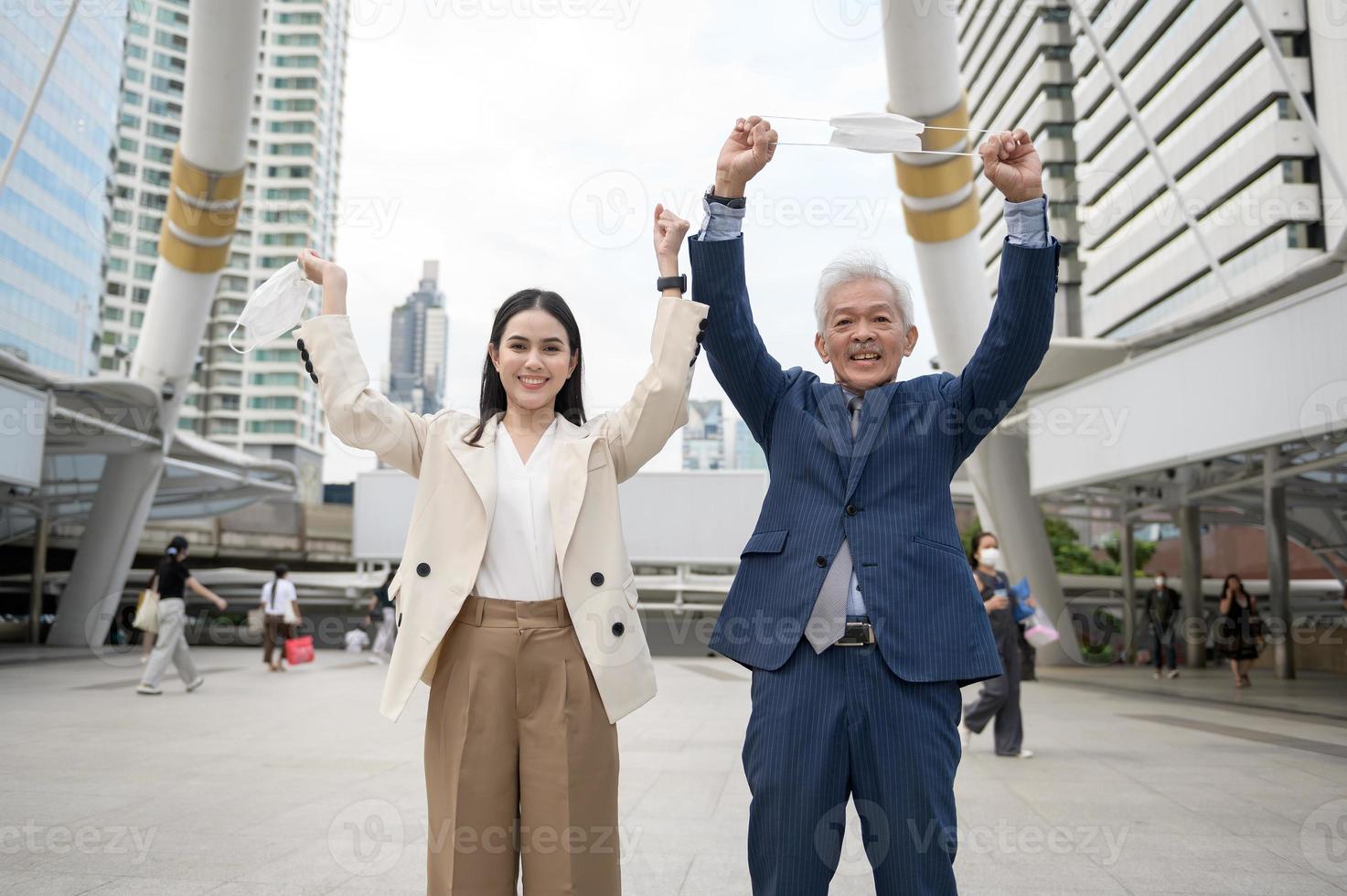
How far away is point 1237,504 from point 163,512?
27.0 m

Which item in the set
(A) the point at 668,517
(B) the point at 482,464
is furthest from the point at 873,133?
(A) the point at 668,517

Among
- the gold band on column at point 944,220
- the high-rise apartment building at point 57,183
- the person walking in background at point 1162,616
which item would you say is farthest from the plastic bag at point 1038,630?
the high-rise apartment building at point 57,183

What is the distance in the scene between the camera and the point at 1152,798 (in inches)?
225

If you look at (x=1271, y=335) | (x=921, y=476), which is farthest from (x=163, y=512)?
(x=921, y=476)

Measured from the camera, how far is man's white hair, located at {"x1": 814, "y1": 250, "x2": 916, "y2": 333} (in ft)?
7.65

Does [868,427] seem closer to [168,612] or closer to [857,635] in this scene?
[857,635]

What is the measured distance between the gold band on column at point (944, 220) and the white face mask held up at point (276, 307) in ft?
45.8

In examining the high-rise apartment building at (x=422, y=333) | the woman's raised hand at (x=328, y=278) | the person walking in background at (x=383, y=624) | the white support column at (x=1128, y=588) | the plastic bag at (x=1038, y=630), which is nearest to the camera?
the woman's raised hand at (x=328, y=278)

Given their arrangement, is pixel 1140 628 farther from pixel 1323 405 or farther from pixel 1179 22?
pixel 1179 22

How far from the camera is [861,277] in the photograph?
233 centimetres

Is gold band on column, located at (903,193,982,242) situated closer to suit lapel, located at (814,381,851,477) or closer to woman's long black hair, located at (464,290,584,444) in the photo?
woman's long black hair, located at (464,290,584,444)

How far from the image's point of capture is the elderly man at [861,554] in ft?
6.62

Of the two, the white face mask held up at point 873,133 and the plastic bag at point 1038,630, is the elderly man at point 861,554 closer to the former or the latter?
the white face mask held up at point 873,133

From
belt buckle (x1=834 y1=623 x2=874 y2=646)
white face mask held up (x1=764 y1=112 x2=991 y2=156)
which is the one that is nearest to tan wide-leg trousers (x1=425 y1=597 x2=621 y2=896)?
belt buckle (x1=834 y1=623 x2=874 y2=646)
